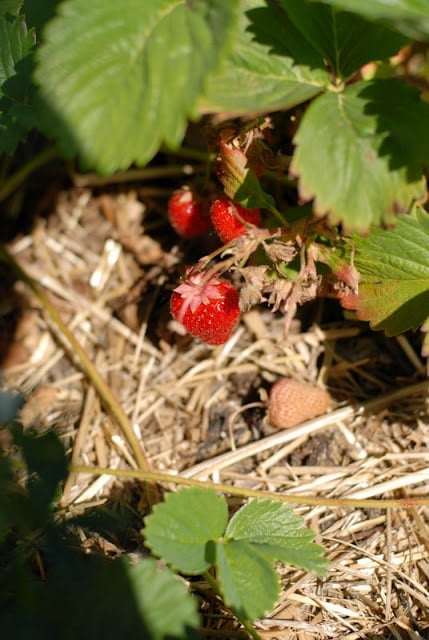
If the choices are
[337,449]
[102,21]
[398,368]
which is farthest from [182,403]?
[102,21]

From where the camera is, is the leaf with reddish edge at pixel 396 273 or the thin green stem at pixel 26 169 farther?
the thin green stem at pixel 26 169

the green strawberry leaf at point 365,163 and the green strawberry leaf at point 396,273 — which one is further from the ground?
the green strawberry leaf at point 365,163

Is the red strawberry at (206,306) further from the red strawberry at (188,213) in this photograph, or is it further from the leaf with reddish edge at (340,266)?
the red strawberry at (188,213)

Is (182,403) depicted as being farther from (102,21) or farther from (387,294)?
(102,21)

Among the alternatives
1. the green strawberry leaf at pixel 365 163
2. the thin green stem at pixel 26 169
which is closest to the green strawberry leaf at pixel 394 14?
the green strawberry leaf at pixel 365 163

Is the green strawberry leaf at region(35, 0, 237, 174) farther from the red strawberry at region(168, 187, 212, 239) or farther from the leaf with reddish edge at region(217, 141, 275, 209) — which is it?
the red strawberry at region(168, 187, 212, 239)

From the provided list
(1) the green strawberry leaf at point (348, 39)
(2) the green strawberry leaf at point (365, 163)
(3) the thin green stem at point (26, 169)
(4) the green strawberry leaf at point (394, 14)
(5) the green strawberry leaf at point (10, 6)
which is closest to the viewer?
(4) the green strawberry leaf at point (394, 14)

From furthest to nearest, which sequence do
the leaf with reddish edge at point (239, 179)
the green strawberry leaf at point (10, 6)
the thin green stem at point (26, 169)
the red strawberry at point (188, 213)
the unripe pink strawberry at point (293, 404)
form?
1. the thin green stem at point (26, 169)
2. the red strawberry at point (188, 213)
3. the unripe pink strawberry at point (293, 404)
4. the green strawberry leaf at point (10, 6)
5. the leaf with reddish edge at point (239, 179)

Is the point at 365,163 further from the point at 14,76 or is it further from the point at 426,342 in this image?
the point at 14,76
